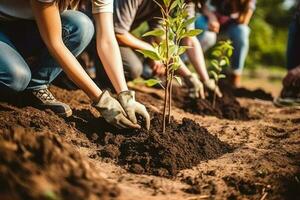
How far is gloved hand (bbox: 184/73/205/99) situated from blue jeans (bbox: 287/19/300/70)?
1.55 metres

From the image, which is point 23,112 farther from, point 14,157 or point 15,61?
point 14,157

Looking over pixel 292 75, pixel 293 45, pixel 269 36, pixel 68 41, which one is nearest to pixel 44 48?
pixel 68 41

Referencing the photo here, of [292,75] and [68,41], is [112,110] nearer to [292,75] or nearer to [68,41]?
[68,41]

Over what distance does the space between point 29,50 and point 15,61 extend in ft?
1.07

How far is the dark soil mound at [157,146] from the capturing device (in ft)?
6.93

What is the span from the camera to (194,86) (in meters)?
3.69

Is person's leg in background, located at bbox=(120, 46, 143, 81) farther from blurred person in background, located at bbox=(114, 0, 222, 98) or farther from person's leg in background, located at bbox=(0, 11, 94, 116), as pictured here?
person's leg in background, located at bbox=(0, 11, 94, 116)

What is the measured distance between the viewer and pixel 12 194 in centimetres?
136

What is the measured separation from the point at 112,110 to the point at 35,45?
83 cm

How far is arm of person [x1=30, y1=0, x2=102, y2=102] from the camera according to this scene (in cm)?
223

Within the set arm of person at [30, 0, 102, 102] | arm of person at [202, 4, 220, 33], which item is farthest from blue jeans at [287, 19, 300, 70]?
arm of person at [30, 0, 102, 102]

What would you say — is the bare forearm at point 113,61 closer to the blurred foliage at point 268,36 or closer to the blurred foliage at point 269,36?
the blurred foliage at point 268,36

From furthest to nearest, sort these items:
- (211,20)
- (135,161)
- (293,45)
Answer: (293,45), (211,20), (135,161)

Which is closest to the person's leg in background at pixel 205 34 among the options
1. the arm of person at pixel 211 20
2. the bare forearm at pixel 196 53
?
the arm of person at pixel 211 20
